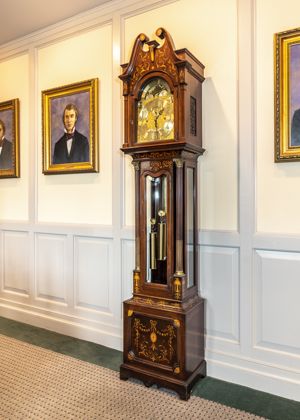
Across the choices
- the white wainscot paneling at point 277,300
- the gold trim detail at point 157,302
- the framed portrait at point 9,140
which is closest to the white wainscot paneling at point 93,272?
the gold trim detail at point 157,302

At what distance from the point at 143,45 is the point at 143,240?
4.13 ft

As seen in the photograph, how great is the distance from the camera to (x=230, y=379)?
2.25 metres

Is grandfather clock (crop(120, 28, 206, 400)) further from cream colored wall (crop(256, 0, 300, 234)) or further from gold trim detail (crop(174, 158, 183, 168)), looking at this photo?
cream colored wall (crop(256, 0, 300, 234))

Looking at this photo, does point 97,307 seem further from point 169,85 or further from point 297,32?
point 297,32

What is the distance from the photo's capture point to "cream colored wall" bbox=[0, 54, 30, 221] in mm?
3344

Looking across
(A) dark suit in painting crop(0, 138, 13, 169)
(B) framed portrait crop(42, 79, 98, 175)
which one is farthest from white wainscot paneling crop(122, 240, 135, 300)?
(A) dark suit in painting crop(0, 138, 13, 169)

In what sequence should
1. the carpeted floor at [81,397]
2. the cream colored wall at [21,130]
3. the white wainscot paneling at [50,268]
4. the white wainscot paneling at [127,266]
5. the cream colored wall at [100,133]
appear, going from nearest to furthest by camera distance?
1. the carpeted floor at [81,397]
2. the white wainscot paneling at [127,266]
3. the cream colored wall at [100,133]
4. the white wainscot paneling at [50,268]
5. the cream colored wall at [21,130]

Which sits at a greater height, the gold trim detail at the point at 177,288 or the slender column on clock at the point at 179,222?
the slender column on clock at the point at 179,222

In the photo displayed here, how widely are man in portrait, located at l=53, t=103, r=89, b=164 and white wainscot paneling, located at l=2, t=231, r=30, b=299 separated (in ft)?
3.05

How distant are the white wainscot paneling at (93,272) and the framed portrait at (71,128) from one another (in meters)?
0.64

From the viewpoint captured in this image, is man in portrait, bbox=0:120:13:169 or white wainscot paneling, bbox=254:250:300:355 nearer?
white wainscot paneling, bbox=254:250:300:355

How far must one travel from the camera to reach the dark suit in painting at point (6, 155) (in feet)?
11.3

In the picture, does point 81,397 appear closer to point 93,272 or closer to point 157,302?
point 157,302

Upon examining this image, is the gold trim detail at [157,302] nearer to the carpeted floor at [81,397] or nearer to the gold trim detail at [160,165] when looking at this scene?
the carpeted floor at [81,397]
